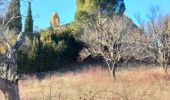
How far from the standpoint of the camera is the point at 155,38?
105 ft

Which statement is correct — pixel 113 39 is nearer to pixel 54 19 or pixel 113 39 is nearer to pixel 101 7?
pixel 101 7

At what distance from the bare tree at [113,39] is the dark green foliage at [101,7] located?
3.86 m

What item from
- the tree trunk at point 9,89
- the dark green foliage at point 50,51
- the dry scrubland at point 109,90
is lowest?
the dry scrubland at point 109,90

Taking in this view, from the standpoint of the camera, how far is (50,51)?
3734 centimetres

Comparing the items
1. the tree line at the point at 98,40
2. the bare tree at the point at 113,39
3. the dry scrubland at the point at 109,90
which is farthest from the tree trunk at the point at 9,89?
the bare tree at the point at 113,39

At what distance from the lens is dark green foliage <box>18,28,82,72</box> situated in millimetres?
35688

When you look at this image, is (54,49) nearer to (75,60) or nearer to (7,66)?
(75,60)

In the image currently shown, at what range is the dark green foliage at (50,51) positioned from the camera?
35.7 metres

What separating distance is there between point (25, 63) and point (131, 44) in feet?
26.8

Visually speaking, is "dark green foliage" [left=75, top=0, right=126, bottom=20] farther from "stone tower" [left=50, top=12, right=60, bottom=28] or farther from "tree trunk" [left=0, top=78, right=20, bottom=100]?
"tree trunk" [left=0, top=78, right=20, bottom=100]

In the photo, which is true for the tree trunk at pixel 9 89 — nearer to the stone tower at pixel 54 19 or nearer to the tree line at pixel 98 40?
the tree line at pixel 98 40

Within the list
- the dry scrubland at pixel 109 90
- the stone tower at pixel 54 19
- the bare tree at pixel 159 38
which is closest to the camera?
the dry scrubland at pixel 109 90

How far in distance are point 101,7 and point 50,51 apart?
665 centimetres

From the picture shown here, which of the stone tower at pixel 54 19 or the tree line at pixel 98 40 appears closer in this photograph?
the tree line at pixel 98 40
